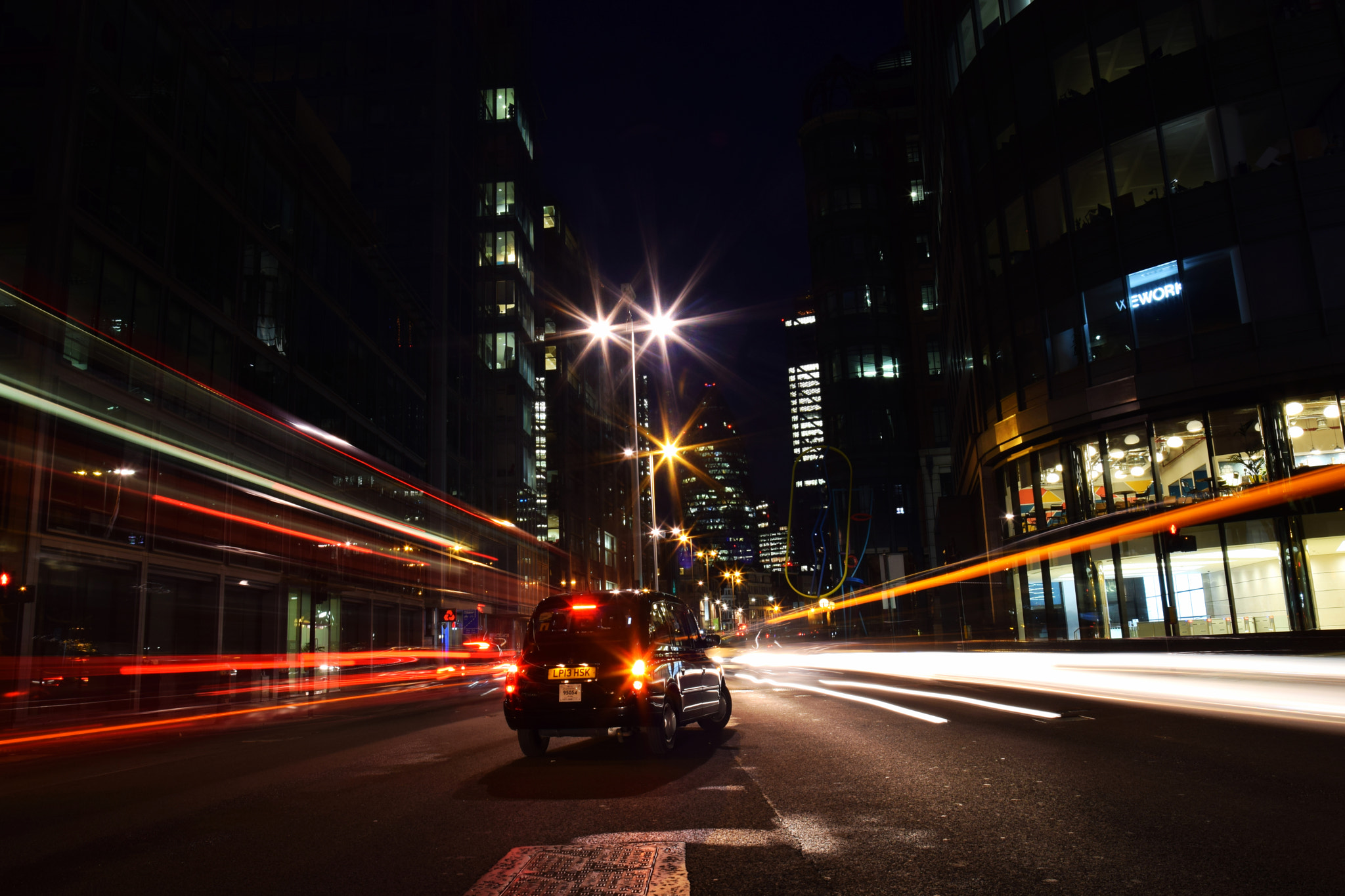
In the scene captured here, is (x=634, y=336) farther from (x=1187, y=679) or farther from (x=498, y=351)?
(x=498, y=351)

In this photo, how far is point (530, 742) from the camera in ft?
32.8

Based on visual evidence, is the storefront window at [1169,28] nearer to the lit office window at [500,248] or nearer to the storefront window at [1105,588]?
the storefront window at [1105,588]

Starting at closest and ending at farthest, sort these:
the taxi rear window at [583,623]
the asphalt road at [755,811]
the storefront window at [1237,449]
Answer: the asphalt road at [755,811] < the taxi rear window at [583,623] < the storefront window at [1237,449]

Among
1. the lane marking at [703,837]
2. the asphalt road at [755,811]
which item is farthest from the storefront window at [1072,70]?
the lane marking at [703,837]

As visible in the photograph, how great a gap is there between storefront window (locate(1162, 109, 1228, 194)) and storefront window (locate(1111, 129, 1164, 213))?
0.37m

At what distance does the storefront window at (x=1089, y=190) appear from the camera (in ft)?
94.8

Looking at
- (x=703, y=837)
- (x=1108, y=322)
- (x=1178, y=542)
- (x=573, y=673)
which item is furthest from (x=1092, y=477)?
(x=703, y=837)

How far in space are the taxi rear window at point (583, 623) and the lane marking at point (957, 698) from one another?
19.8 feet

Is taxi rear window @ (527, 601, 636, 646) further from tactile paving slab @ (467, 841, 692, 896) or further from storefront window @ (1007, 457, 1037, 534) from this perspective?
storefront window @ (1007, 457, 1037, 534)

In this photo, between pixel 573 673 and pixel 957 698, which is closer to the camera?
pixel 573 673

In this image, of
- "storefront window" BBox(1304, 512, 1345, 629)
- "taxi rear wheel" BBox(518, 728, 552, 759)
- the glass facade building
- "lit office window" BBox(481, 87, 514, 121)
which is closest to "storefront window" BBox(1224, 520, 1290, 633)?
the glass facade building

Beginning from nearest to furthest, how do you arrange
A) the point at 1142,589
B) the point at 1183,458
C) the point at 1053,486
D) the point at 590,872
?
the point at 590,872
the point at 1183,458
the point at 1142,589
the point at 1053,486

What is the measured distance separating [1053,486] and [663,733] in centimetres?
2365

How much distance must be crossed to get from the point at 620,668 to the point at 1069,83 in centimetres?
2749
